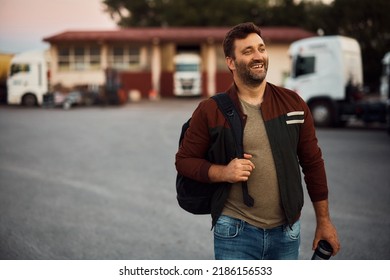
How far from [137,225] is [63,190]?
5.88 ft

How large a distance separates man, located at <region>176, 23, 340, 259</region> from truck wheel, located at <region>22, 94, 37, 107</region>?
3129mm

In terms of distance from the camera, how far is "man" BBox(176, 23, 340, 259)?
8.05 feet

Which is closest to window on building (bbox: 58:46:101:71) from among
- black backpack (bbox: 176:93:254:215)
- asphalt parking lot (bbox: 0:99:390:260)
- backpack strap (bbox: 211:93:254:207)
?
asphalt parking lot (bbox: 0:99:390:260)

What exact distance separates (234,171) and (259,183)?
172 millimetres

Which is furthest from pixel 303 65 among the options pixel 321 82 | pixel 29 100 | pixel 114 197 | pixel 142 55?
pixel 29 100

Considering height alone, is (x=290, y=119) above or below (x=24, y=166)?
above

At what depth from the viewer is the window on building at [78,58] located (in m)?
6.23

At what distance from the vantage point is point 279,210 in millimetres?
2496

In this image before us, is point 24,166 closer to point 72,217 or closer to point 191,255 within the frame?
point 72,217

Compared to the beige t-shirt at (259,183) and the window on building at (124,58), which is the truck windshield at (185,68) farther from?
the beige t-shirt at (259,183)

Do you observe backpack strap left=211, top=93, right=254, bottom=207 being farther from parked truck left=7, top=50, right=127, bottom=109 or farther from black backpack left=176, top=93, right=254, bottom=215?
parked truck left=7, top=50, right=127, bottom=109

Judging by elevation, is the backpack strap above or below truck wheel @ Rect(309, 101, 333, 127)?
above

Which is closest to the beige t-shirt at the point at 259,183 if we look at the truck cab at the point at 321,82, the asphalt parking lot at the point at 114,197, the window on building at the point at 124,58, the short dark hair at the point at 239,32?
the short dark hair at the point at 239,32
